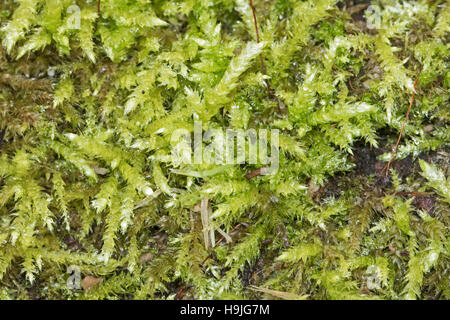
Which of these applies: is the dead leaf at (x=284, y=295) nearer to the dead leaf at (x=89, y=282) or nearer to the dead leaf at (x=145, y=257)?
the dead leaf at (x=145, y=257)

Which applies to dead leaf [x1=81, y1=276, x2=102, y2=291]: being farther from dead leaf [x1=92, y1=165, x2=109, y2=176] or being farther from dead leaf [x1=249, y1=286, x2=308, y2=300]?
dead leaf [x1=249, y1=286, x2=308, y2=300]

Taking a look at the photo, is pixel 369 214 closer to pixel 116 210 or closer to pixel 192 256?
pixel 192 256

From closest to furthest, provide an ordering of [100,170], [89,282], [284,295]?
[284,295] < [89,282] < [100,170]

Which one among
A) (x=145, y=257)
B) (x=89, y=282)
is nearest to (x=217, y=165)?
(x=145, y=257)

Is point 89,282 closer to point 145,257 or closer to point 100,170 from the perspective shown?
point 145,257

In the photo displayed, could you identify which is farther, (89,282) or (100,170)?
(100,170)

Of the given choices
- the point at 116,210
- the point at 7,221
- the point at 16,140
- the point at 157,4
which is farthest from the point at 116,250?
the point at 157,4

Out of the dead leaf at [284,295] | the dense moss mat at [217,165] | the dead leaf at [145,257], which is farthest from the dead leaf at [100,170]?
the dead leaf at [284,295]

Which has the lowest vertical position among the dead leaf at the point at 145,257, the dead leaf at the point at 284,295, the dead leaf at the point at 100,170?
the dead leaf at the point at 284,295
